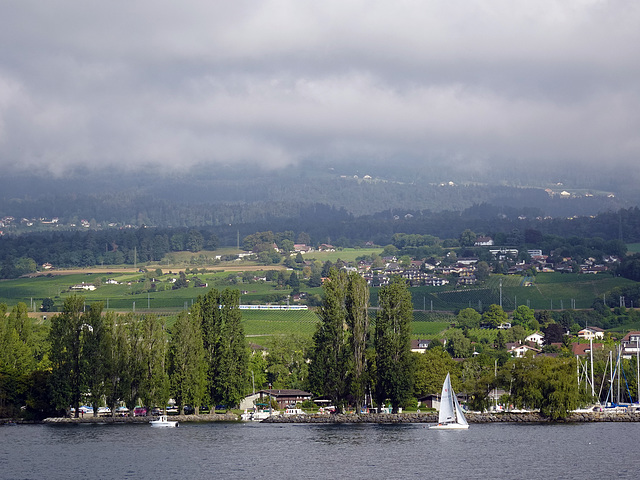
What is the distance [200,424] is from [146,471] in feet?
108

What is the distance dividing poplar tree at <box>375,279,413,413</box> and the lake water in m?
3.33

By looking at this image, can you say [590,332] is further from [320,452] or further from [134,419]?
[320,452]

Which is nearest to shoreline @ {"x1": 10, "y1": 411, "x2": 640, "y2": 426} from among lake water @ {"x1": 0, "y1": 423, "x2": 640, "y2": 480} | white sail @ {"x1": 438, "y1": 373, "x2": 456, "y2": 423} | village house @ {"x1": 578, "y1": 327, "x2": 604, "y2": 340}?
lake water @ {"x1": 0, "y1": 423, "x2": 640, "y2": 480}

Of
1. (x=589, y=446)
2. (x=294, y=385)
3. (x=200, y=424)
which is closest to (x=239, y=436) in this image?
(x=200, y=424)

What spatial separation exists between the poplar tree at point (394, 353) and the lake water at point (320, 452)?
333cm

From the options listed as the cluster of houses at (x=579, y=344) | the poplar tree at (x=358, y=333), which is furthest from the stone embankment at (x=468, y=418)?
the cluster of houses at (x=579, y=344)

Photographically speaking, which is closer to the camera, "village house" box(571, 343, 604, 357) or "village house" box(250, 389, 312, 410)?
"village house" box(250, 389, 312, 410)

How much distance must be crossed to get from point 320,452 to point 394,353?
23.9m

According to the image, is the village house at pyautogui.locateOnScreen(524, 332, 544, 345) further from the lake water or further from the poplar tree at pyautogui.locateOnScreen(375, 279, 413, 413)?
the poplar tree at pyautogui.locateOnScreen(375, 279, 413, 413)

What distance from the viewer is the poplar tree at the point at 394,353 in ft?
300

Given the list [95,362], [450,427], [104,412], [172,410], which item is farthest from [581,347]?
[95,362]

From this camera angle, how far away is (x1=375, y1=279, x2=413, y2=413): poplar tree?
300ft

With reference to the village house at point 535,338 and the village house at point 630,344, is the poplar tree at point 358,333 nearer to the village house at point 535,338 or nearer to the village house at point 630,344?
the village house at point 630,344

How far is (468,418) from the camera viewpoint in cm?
9600
